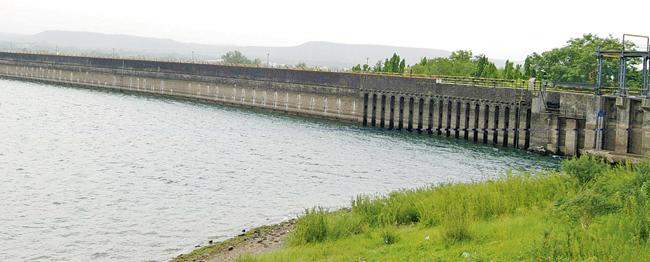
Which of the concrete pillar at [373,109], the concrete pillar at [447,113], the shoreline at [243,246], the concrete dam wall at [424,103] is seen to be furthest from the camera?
the concrete pillar at [373,109]

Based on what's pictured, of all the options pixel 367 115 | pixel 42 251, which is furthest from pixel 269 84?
pixel 42 251

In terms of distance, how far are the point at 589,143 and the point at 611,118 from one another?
87.0 inches

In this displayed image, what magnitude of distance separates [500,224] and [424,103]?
4846cm

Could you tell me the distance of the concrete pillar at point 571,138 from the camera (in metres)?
49.7

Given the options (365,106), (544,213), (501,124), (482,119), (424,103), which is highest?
(424,103)

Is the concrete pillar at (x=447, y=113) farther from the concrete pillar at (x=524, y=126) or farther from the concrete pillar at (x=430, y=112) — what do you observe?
the concrete pillar at (x=524, y=126)

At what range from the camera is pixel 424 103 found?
65812 mm

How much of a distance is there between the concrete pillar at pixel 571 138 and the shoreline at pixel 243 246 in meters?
30.8

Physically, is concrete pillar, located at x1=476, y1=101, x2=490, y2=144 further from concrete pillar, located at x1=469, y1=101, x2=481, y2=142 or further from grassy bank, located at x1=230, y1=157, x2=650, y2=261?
grassy bank, located at x1=230, y1=157, x2=650, y2=261

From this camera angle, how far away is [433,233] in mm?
17859

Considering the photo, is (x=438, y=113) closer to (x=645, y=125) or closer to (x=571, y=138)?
(x=571, y=138)

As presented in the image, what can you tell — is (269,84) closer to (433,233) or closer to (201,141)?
(201,141)

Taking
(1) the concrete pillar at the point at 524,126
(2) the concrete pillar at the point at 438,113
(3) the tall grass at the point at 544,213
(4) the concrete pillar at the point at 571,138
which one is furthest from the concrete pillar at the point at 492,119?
(3) the tall grass at the point at 544,213

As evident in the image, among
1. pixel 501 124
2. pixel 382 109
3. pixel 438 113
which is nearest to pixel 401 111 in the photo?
pixel 382 109
